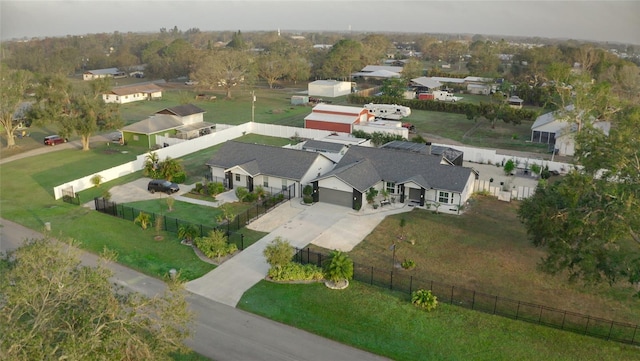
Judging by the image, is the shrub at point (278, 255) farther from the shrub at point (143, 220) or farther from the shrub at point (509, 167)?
the shrub at point (509, 167)

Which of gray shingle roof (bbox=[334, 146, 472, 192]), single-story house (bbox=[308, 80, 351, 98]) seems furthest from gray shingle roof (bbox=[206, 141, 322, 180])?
single-story house (bbox=[308, 80, 351, 98])

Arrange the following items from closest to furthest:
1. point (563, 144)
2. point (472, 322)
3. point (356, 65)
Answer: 1. point (472, 322)
2. point (563, 144)
3. point (356, 65)

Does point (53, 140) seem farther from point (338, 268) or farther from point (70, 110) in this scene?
point (338, 268)

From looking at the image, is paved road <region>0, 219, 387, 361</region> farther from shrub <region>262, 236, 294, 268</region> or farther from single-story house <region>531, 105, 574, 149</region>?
single-story house <region>531, 105, 574, 149</region>

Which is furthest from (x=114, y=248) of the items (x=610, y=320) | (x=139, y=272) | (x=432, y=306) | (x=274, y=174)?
(x=610, y=320)

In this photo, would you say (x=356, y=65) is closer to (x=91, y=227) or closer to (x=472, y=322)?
(x=91, y=227)
